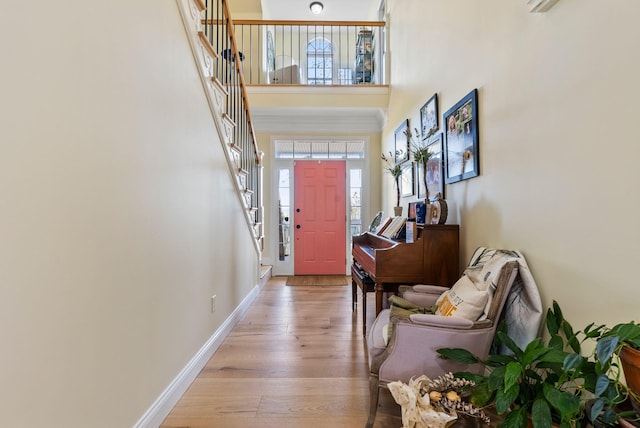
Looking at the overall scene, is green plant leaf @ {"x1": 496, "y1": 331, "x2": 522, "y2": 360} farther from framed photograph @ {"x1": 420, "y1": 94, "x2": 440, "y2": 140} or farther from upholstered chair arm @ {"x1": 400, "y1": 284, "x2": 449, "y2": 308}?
framed photograph @ {"x1": 420, "y1": 94, "x2": 440, "y2": 140}

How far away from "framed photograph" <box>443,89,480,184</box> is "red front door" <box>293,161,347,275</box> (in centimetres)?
285

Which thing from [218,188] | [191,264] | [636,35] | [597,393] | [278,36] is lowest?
[597,393]

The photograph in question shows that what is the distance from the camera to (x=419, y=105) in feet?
9.78

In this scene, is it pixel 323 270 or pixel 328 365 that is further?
pixel 323 270

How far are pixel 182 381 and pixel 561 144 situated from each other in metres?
2.25

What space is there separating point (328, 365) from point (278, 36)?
22.0 feet

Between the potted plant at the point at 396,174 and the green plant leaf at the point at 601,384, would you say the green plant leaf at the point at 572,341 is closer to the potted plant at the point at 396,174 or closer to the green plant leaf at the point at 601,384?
the green plant leaf at the point at 601,384

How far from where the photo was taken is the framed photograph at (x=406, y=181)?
10.6 feet

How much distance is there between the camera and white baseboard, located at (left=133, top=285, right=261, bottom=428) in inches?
55.4

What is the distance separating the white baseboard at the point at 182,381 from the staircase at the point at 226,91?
1.19 meters

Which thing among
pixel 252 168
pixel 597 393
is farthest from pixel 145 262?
pixel 252 168

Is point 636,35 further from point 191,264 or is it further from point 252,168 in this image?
point 252,168

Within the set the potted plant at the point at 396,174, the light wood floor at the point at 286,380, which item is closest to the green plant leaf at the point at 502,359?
the light wood floor at the point at 286,380

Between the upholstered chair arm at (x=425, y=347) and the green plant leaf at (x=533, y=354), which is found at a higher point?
the green plant leaf at (x=533, y=354)
